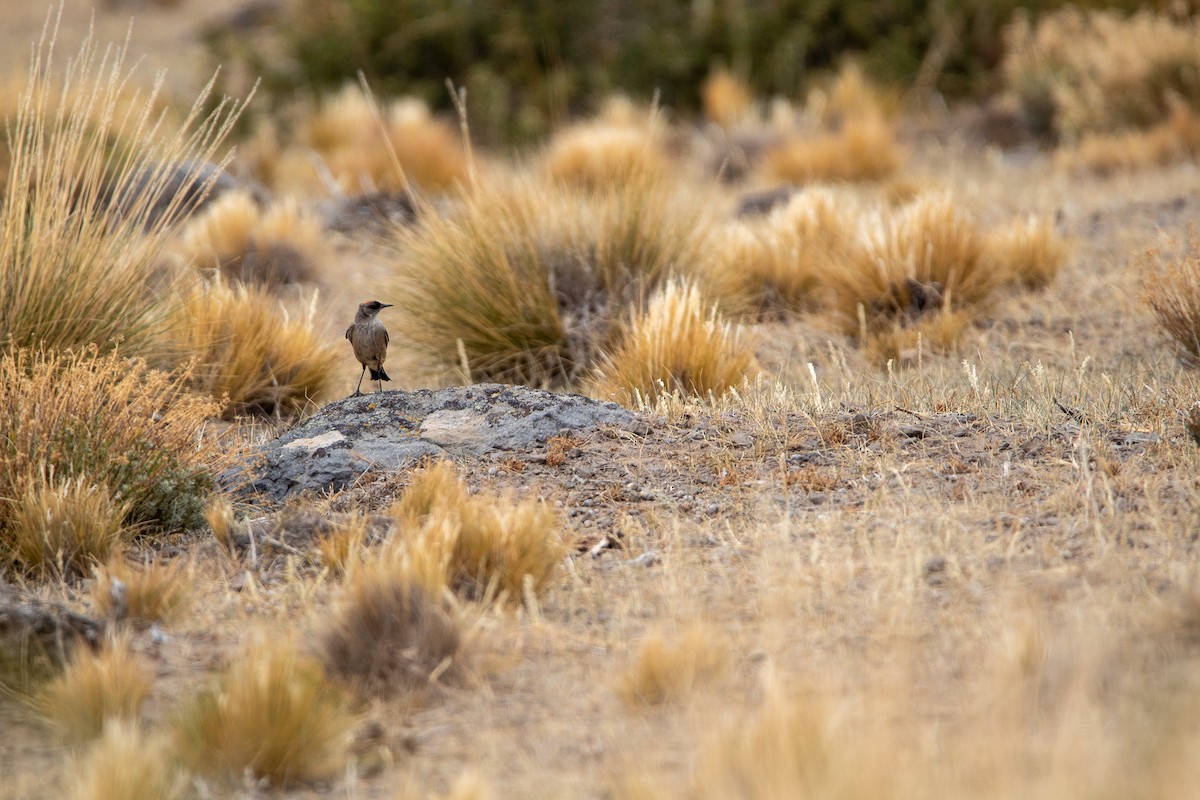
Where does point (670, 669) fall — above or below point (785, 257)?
above

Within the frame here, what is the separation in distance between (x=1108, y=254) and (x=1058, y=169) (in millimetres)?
3148

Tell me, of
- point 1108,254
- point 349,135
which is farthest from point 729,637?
point 349,135

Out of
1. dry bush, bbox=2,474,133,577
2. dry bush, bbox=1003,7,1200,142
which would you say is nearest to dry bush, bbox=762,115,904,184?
dry bush, bbox=1003,7,1200,142

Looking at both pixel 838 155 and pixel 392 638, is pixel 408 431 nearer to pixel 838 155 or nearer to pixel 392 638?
pixel 392 638

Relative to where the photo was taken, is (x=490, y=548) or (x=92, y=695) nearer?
(x=92, y=695)

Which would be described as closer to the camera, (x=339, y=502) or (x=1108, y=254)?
(x=339, y=502)

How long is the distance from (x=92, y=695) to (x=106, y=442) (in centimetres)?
151

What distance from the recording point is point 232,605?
386 centimetres

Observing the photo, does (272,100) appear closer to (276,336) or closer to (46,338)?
(276,336)

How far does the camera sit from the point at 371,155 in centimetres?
1117

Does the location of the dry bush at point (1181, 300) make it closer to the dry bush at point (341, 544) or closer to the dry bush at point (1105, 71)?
the dry bush at point (341, 544)

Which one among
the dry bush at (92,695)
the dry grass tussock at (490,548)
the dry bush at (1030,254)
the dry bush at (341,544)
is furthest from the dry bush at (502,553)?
the dry bush at (1030,254)

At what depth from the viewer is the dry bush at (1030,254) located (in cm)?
777

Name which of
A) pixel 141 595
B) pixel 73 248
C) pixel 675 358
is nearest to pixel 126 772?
pixel 141 595
